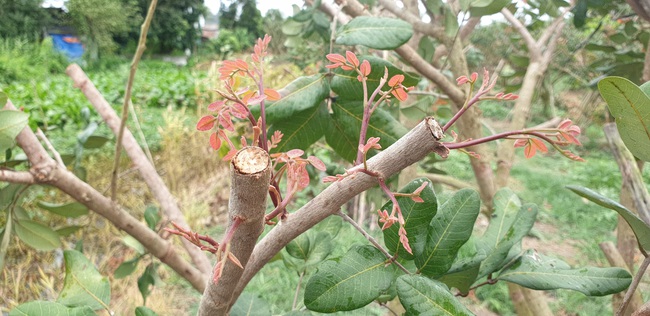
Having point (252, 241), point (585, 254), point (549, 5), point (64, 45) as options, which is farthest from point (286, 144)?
point (64, 45)

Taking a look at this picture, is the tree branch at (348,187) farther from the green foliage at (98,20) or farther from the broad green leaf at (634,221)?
the green foliage at (98,20)

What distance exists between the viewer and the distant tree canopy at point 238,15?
51.4ft

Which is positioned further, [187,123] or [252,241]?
[187,123]

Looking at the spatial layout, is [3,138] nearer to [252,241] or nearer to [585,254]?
[252,241]

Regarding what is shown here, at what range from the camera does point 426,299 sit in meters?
0.28

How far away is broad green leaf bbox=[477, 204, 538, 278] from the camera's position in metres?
0.38

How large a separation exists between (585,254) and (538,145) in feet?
9.38

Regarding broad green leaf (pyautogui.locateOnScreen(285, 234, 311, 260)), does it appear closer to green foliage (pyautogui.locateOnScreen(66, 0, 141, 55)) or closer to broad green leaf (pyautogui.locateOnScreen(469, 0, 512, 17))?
broad green leaf (pyautogui.locateOnScreen(469, 0, 512, 17))

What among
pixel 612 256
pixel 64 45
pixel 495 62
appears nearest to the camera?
pixel 612 256

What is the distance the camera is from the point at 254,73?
30 cm

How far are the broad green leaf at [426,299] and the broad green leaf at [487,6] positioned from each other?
19.0 inches

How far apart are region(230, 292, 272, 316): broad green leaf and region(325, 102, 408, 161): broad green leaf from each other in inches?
7.4

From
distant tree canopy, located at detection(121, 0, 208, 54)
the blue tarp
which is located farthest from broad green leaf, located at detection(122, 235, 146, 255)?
distant tree canopy, located at detection(121, 0, 208, 54)

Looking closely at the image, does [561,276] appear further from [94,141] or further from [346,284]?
[94,141]
